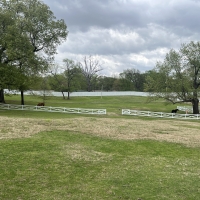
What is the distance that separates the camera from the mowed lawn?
625 cm

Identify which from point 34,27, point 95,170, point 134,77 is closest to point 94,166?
point 95,170

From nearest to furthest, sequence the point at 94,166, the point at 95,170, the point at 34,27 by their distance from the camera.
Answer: the point at 95,170 < the point at 94,166 < the point at 34,27

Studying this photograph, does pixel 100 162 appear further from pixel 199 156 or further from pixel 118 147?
pixel 199 156

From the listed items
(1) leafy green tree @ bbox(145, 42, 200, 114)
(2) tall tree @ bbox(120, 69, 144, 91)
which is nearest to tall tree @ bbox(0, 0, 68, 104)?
(1) leafy green tree @ bbox(145, 42, 200, 114)

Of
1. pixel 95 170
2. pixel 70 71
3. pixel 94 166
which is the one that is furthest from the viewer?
pixel 70 71

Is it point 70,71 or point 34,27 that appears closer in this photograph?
point 34,27

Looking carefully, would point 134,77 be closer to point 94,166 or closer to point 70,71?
point 70,71

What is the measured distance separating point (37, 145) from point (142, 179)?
17.1 ft

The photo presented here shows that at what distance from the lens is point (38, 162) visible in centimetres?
835

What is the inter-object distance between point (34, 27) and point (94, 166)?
93.6 ft

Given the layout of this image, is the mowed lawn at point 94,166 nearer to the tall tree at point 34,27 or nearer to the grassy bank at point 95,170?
the grassy bank at point 95,170

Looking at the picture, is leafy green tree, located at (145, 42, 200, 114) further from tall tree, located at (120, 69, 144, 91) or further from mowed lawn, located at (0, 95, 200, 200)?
tall tree, located at (120, 69, 144, 91)

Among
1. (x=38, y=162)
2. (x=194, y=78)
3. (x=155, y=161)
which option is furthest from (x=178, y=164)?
(x=194, y=78)

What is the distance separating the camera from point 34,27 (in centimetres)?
3256
